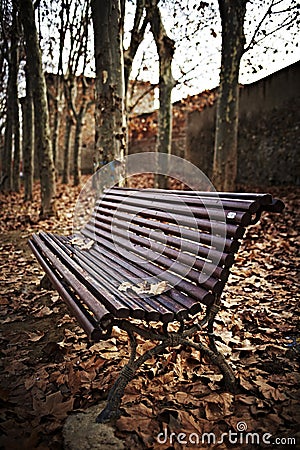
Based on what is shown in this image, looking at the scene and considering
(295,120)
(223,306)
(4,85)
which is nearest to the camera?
(223,306)

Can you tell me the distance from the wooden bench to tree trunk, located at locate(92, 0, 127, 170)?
70.3 inches

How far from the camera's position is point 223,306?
10.8 feet

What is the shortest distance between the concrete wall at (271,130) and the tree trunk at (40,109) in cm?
571

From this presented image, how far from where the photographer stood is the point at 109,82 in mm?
4539

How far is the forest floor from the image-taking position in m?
1.78

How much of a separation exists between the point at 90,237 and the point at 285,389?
2.09 metres

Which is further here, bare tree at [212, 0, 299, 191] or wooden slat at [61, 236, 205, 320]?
bare tree at [212, 0, 299, 191]

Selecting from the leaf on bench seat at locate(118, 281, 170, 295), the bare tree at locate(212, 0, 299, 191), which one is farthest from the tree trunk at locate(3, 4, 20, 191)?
the leaf on bench seat at locate(118, 281, 170, 295)

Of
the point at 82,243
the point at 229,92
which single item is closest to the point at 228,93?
the point at 229,92

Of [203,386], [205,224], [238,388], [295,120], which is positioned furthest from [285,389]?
[295,120]

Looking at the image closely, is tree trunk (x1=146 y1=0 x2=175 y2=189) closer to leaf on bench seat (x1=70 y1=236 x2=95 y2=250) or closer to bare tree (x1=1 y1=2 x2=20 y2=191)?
bare tree (x1=1 y1=2 x2=20 y2=191)

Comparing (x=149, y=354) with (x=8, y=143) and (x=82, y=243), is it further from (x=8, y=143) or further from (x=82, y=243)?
(x=8, y=143)

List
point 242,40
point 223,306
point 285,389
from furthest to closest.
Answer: point 242,40
point 223,306
point 285,389

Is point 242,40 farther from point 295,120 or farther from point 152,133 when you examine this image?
point 152,133
